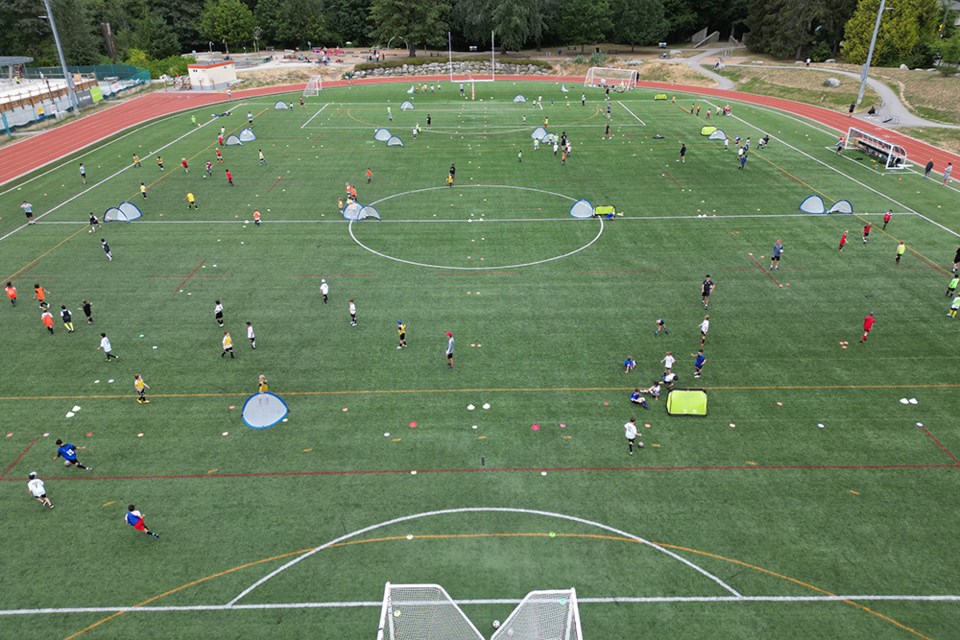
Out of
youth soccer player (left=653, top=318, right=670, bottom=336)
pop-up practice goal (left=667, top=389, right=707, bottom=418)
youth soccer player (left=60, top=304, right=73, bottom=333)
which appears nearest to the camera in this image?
pop-up practice goal (left=667, top=389, right=707, bottom=418)

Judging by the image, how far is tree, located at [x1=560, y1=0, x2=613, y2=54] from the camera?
104m

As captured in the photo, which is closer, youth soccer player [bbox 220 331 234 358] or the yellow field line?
the yellow field line

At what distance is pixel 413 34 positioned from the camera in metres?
105

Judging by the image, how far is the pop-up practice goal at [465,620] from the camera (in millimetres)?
12953

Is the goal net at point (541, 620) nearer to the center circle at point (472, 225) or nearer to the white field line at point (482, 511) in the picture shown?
the white field line at point (482, 511)

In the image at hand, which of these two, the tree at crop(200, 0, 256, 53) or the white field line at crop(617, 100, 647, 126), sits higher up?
the tree at crop(200, 0, 256, 53)

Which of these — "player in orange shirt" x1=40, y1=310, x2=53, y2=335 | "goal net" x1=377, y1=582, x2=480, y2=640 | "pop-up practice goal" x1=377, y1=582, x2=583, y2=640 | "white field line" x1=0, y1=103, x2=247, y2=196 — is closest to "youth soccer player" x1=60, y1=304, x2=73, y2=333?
"player in orange shirt" x1=40, y1=310, x2=53, y2=335

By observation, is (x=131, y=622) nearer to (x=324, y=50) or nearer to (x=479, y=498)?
(x=479, y=498)

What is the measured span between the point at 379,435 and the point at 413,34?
332ft

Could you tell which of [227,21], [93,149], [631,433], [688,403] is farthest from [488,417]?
[227,21]

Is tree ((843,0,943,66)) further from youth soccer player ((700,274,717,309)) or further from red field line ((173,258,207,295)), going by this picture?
red field line ((173,258,207,295))

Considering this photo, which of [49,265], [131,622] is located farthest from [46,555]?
[49,265]

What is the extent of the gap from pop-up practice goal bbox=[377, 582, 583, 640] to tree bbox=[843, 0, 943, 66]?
89467mm

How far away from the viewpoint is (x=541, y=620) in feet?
43.0
